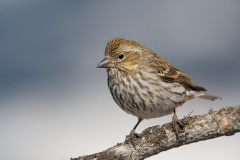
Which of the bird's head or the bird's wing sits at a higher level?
the bird's head

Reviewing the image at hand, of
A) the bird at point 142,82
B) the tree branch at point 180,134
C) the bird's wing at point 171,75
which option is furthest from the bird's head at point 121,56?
the tree branch at point 180,134

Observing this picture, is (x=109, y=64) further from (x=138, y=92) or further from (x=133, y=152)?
(x=133, y=152)

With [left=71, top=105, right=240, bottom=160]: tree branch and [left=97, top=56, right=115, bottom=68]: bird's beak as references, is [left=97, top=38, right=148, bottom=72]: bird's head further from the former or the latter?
[left=71, top=105, right=240, bottom=160]: tree branch

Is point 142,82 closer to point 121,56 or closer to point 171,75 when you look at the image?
point 121,56

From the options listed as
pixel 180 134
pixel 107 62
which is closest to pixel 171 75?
pixel 107 62

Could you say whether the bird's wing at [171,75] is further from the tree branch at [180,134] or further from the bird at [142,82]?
the tree branch at [180,134]

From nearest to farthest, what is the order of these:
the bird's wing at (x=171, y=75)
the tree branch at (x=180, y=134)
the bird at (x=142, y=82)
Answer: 1. the tree branch at (x=180, y=134)
2. the bird at (x=142, y=82)
3. the bird's wing at (x=171, y=75)

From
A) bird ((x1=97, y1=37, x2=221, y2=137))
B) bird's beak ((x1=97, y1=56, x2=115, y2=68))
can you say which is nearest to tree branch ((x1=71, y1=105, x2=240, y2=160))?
bird ((x1=97, y1=37, x2=221, y2=137))

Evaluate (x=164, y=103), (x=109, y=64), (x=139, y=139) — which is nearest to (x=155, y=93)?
(x=164, y=103)
